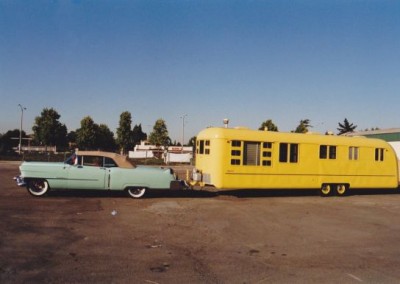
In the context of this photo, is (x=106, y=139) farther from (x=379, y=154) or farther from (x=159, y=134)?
(x=379, y=154)

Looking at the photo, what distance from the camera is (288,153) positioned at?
566 inches

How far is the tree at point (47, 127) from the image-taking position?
56500 mm

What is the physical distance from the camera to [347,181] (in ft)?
50.7

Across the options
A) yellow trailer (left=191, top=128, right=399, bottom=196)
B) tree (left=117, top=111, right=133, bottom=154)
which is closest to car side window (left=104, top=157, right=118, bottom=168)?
yellow trailer (left=191, top=128, right=399, bottom=196)

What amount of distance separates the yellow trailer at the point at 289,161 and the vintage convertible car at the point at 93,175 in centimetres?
200

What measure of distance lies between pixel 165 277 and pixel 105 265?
3.41 ft

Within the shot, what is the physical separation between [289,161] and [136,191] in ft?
20.0

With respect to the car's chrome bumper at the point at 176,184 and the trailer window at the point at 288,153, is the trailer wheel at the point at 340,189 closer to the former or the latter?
the trailer window at the point at 288,153

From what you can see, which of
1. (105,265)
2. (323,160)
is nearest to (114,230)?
(105,265)

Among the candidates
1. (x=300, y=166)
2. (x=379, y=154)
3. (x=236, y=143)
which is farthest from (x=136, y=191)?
(x=379, y=154)

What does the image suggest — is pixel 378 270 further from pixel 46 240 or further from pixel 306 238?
pixel 46 240

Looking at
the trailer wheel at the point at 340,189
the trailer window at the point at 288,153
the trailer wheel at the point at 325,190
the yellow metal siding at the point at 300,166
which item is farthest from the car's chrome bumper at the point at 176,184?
the trailer wheel at the point at 340,189

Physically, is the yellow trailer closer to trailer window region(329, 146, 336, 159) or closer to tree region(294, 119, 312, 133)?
A: trailer window region(329, 146, 336, 159)

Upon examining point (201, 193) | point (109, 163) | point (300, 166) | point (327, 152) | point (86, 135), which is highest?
point (86, 135)
